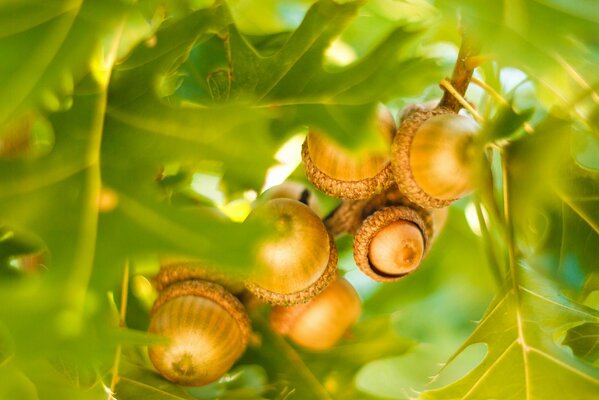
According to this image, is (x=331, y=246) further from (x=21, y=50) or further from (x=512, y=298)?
(x=21, y=50)

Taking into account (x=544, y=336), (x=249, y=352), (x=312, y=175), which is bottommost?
(x=544, y=336)

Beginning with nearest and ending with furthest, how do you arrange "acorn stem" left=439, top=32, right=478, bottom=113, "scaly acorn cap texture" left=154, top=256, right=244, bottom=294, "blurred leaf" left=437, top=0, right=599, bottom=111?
"blurred leaf" left=437, top=0, right=599, bottom=111 → "acorn stem" left=439, top=32, right=478, bottom=113 → "scaly acorn cap texture" left=154, top=256, right=244, bottom=294

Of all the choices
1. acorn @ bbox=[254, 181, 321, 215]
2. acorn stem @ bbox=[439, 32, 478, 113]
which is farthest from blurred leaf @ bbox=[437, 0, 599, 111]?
acorn @ bbox=[254, 181, 321, 215]

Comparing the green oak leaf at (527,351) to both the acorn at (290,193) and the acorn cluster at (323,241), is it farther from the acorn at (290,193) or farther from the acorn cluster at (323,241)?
the acorn at (290,193)

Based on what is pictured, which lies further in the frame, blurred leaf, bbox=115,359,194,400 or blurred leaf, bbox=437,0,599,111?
blurred leaf, bbox=115,359,194,400

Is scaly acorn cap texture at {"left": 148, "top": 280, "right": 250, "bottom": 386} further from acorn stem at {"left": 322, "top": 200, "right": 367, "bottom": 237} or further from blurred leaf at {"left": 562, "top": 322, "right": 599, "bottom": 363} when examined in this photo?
blurred leaf at {"left": 562, "top": 322, "right": 599, "bottom": 363}

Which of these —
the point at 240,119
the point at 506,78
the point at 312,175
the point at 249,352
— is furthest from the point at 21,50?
the point at 506,78

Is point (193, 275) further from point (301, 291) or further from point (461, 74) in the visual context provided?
point (461, 74)
